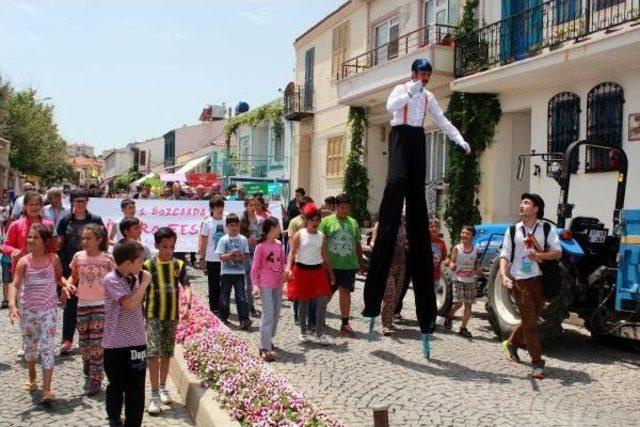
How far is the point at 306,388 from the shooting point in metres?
6.45

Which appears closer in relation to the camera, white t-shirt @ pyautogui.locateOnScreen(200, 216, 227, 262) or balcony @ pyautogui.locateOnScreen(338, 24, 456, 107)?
white t-shirt @ pyautogui.locateOnScreen(200, 216, 227, 262)

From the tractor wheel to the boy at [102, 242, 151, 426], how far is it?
545cm

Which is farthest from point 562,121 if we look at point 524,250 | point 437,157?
point 524,250

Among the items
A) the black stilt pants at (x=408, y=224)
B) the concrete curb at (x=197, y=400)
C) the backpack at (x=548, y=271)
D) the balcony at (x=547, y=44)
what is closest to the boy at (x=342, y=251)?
the black stilt pants at (x=408, y=224)

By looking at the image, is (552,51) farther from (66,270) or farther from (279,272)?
(66,270)

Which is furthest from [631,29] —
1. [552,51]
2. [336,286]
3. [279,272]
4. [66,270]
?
[66,270]

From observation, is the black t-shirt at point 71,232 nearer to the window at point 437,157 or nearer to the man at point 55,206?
the man at point 55,206

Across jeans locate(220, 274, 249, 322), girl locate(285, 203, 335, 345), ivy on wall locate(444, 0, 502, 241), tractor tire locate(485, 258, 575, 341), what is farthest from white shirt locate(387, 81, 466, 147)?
ivy on wall locate(444, 0, 502, 241)

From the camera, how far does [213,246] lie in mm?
10367

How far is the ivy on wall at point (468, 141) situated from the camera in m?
16.9

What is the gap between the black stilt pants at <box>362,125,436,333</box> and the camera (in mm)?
7656

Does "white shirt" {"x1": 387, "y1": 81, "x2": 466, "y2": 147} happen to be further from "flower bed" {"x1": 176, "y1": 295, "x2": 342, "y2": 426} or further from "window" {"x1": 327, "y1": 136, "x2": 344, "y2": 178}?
"window" {"x1": 327, "y1": 136, "x2": 344, "y2": 178}

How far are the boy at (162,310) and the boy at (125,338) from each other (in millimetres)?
617

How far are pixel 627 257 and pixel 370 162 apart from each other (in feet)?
51.2
